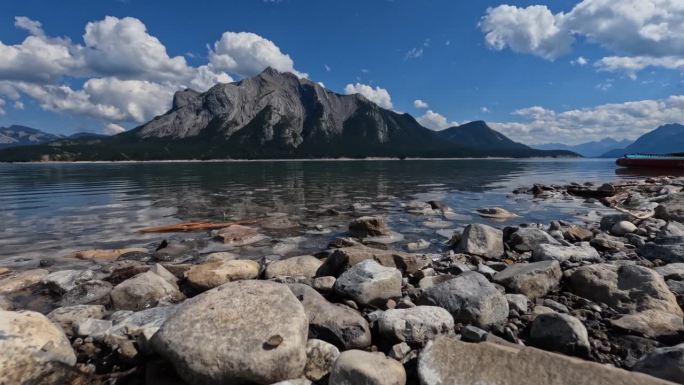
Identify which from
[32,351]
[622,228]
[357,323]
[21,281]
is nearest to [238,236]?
[21,281]

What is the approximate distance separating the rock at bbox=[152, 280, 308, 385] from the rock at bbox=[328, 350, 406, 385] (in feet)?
2.17

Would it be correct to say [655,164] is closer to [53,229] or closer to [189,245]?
[189,245]

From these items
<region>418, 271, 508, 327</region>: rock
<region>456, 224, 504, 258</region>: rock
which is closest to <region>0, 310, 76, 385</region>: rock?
<region>418, 271, 508, 327</region>: rock

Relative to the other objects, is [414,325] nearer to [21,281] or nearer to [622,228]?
[21,281]

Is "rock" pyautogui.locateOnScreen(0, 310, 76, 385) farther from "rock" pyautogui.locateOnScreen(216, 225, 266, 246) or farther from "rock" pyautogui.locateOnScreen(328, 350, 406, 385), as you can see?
"rock" pyautogui.locateOnScreen(216, 225, 266, 246)

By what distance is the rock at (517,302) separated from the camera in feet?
22.7

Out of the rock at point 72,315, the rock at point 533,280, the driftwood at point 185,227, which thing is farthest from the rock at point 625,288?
the driftwood at point 185,227

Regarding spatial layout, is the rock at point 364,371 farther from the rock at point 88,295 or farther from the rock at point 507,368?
the rock at point 88,295

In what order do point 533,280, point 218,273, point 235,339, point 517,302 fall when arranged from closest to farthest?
point 235,339, point 517,302, point 533,280, point 218,273

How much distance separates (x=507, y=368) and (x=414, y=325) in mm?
Result: 1681

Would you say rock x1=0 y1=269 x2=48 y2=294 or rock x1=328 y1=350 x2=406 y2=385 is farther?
rock x1=0 y1=269 x2=48 y2=294

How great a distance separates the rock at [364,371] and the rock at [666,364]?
9.89 ft

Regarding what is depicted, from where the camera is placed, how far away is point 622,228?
567 inches

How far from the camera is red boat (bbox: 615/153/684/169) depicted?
213 ft
